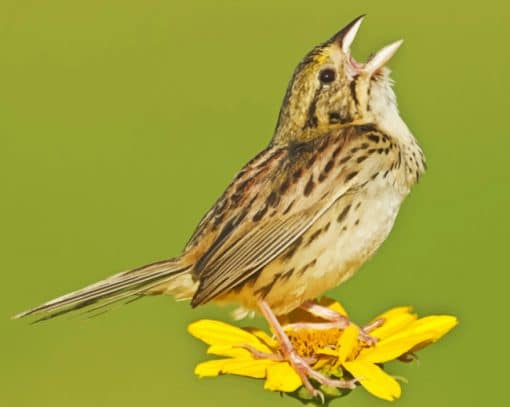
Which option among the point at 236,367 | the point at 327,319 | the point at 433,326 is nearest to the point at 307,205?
the point at 327,319

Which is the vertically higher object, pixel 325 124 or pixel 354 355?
pixel 325 124

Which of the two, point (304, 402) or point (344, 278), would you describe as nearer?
point (304, 402)

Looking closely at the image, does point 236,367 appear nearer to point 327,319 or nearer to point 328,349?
point 328,349

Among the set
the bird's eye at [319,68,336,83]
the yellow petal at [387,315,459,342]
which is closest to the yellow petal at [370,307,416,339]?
the yellow petal at [387,315,459,342]

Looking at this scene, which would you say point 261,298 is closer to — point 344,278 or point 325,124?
point 344,278

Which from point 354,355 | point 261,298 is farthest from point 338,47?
point 354,355

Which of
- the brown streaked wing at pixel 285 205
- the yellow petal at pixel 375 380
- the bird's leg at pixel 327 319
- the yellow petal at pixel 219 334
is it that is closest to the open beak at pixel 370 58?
the brown streaked wing at pixel 285 205

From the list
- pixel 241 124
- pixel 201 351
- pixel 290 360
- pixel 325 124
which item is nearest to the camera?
pixel 290 360
